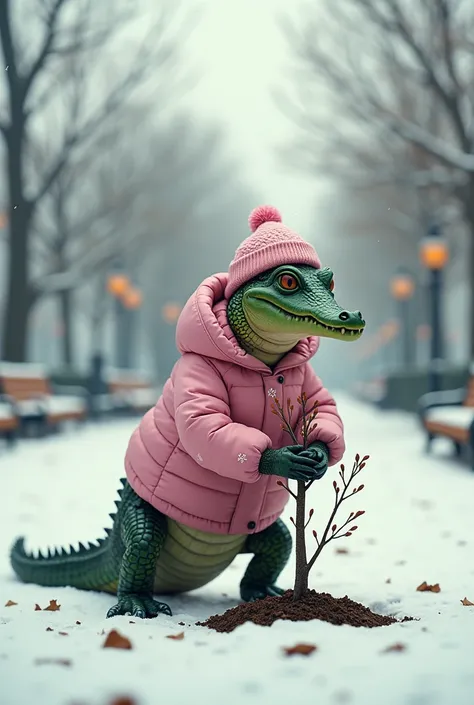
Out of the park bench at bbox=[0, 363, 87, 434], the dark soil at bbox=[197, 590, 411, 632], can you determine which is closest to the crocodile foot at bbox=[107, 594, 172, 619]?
the dark soil at bbox=[197, 590, 411, 632]

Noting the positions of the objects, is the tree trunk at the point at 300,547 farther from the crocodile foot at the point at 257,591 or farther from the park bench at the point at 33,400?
the park bench at the point at 33,400

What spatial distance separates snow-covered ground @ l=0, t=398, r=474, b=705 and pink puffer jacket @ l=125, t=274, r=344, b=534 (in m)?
0.44

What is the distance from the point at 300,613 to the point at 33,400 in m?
9.24

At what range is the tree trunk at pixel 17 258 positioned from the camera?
41.3 ft

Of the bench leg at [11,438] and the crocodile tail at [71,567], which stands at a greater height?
the crocodile tail at [71,567]

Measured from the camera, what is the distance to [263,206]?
3275 mm

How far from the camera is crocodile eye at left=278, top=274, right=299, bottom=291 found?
2.91 metres

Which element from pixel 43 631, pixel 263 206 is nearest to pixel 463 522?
pixel 263 206

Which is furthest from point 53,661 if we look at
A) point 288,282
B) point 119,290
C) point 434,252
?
point 119,290

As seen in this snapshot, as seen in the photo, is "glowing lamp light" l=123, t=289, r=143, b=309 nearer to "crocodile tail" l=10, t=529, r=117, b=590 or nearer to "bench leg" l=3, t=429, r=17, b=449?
"bench leg" l=3, t=429, r=17, b=449

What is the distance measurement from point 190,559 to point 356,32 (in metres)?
12.9

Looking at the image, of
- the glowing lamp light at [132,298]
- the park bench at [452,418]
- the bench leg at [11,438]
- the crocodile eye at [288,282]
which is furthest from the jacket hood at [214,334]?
the glowing lamp light at [132,298]

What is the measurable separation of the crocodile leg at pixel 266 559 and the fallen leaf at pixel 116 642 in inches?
45.0

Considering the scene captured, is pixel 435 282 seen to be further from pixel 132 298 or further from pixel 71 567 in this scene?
pixel 132 298
